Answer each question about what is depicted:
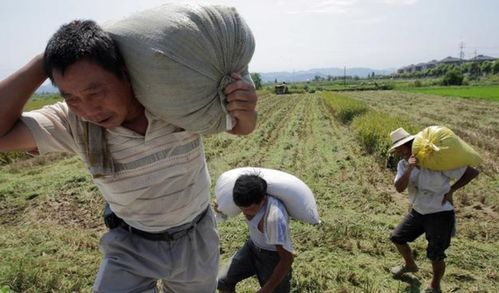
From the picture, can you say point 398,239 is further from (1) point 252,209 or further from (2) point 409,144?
(1) point 252,209

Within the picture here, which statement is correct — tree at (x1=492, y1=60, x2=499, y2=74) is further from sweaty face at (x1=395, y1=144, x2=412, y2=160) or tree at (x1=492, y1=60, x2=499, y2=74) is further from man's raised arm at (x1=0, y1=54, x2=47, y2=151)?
man's raised arm at (x1=0, y1=54, x2=47, y2=151)

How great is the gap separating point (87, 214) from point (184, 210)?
5159 millimetres

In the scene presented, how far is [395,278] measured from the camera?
415 cm

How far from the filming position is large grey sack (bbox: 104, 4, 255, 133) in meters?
1.39

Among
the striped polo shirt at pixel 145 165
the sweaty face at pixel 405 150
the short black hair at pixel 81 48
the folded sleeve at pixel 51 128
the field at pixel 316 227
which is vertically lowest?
the field at pixel 316 227

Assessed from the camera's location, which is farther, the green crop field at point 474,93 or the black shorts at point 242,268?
the green crop field at point 474,93

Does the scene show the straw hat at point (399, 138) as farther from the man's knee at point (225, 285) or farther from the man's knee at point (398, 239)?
the man's knee at point (225, 285)

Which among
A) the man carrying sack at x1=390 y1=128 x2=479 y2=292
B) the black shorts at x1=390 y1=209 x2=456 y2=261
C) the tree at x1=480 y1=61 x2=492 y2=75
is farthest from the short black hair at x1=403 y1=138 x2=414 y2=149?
the tree at x1=480 y1=61 x2=492 y2=75

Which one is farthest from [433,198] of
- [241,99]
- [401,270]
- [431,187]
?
[241,99]

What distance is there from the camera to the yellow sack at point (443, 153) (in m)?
3.62

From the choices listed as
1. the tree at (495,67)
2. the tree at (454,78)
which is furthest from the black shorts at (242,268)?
the tree at (495,67)

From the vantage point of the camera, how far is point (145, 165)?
160 cm

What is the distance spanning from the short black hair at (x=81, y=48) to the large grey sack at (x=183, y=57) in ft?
0.21

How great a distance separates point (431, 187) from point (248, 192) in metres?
1.88
